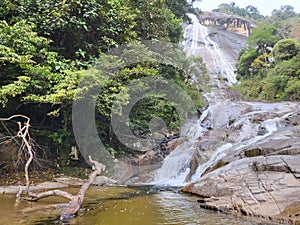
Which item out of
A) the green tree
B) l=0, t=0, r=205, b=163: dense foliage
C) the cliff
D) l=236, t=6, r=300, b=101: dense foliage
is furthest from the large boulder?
the cliff

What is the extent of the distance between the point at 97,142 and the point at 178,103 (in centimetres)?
607

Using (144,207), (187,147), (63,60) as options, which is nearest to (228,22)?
(187,147)

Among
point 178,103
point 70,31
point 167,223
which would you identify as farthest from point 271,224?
point 178,103

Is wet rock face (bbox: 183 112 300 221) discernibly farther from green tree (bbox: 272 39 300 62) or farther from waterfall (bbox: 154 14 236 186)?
green tree (bbox: 272 39 300 62)

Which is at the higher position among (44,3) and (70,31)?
(44,3)

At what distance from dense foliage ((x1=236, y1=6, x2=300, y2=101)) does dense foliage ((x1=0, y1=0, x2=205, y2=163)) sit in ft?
34.2

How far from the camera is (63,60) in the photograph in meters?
9.19

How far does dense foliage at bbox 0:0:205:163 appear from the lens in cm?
788

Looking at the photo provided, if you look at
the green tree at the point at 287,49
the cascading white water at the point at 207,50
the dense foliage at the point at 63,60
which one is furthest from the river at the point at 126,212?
the cascading white water at the point at 207,50

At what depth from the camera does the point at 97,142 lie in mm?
10352

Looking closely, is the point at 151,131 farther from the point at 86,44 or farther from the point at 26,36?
the point at 26,36

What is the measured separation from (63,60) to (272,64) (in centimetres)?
1992

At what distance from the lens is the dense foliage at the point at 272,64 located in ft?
60.7

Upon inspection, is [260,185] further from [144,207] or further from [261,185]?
[144,207]
